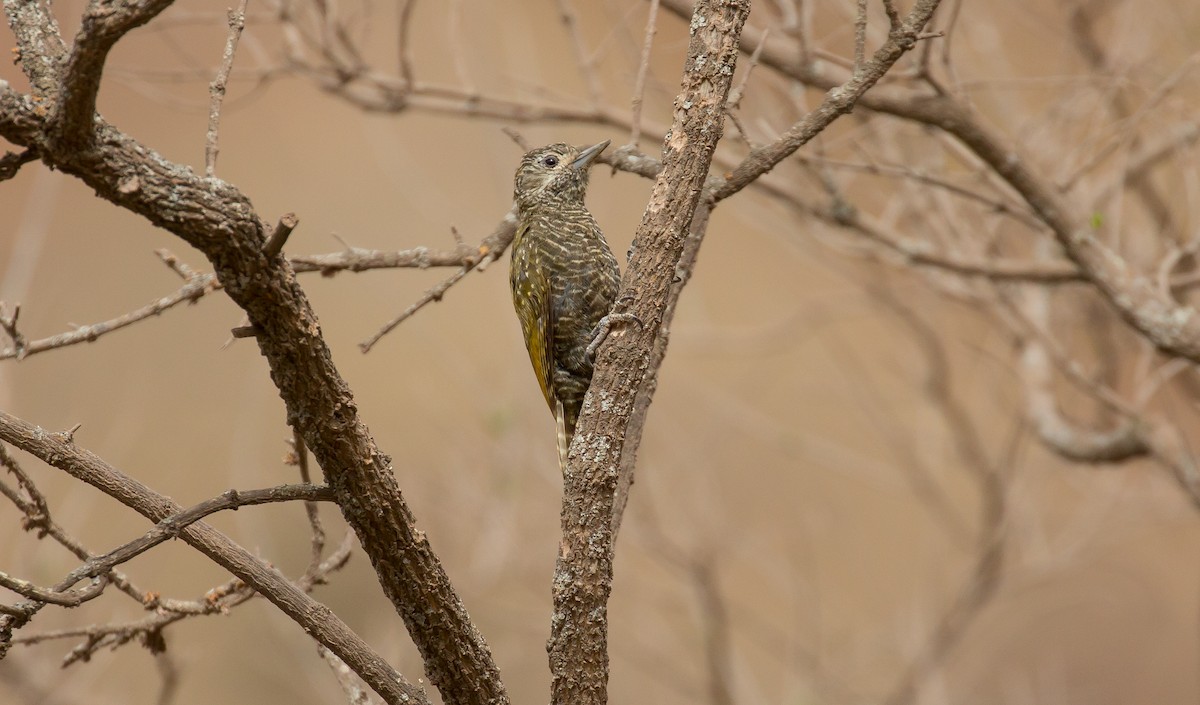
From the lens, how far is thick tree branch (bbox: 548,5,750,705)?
214 cm

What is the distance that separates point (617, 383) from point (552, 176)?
6.58 ft

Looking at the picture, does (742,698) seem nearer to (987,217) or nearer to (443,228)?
(987,217)

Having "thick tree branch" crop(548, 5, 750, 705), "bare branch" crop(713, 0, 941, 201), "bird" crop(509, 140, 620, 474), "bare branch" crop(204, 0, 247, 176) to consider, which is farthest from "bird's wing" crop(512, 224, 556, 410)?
"bare branch" crop(204, 0, 247, 176)

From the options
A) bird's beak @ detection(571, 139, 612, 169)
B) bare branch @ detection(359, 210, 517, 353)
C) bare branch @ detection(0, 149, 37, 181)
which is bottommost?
bare branch @ detection(0, 149, 37, 181)

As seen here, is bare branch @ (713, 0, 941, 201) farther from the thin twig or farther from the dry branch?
the dry branch

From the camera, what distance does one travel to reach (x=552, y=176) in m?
4.03

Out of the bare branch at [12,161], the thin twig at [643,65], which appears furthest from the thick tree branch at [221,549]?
the thin twig at [643,65]

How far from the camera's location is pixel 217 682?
7.88 meters

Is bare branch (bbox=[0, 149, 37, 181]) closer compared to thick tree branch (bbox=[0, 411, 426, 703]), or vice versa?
bare branch (bbox=[0, 149, 37, 181])

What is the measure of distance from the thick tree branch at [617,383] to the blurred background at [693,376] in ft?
3.89

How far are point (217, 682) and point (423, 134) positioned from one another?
5061mm

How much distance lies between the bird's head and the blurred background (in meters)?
0.28

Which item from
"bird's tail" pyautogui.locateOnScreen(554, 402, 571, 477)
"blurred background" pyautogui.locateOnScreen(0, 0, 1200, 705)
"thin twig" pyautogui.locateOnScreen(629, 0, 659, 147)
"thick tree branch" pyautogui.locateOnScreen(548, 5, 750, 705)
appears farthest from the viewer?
"blurred background" pyautogui.locateOnScreen(0, 0, 1200, 705)

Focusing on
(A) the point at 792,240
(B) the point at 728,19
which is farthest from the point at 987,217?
(B) the point at 728,19
